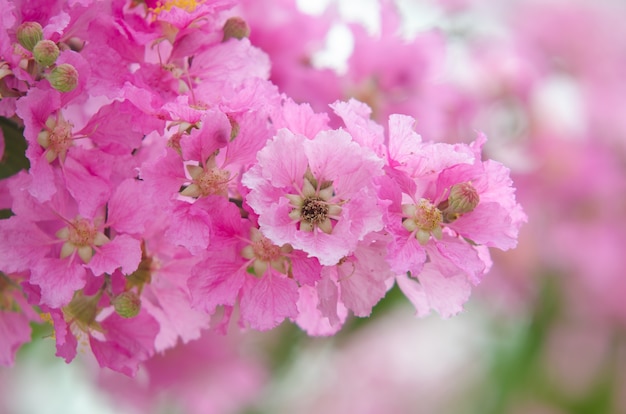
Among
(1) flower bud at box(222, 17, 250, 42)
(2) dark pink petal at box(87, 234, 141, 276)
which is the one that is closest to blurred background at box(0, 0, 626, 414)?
(1) flower bud at box(222, 17, 250, 42)

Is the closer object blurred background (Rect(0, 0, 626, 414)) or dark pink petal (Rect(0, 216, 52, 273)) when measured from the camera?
dark pink petal (Rect(0, 216, 52, 273))

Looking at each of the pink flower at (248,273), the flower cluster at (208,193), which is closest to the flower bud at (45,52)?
the flower cluster at (208,193)

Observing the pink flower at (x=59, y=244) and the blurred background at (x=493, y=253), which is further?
the blurred background at (x=493, y=253)

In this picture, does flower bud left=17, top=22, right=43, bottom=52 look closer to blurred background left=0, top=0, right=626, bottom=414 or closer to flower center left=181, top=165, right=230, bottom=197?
flower center left=181, top=165, right=230, bottom=197

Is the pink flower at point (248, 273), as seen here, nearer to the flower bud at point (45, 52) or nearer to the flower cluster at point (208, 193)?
the flower cluster at point (208, 193)

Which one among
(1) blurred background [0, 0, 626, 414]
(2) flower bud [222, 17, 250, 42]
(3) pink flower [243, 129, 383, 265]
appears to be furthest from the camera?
(1) blurred background [0, 0, 626, 414]

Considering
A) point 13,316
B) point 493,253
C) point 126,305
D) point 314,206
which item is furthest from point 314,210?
point 493,253

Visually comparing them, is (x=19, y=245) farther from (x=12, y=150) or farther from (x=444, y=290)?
(x=444, y=290)

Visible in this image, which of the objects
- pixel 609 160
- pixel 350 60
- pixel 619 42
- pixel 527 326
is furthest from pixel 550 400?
pixel 350 60
